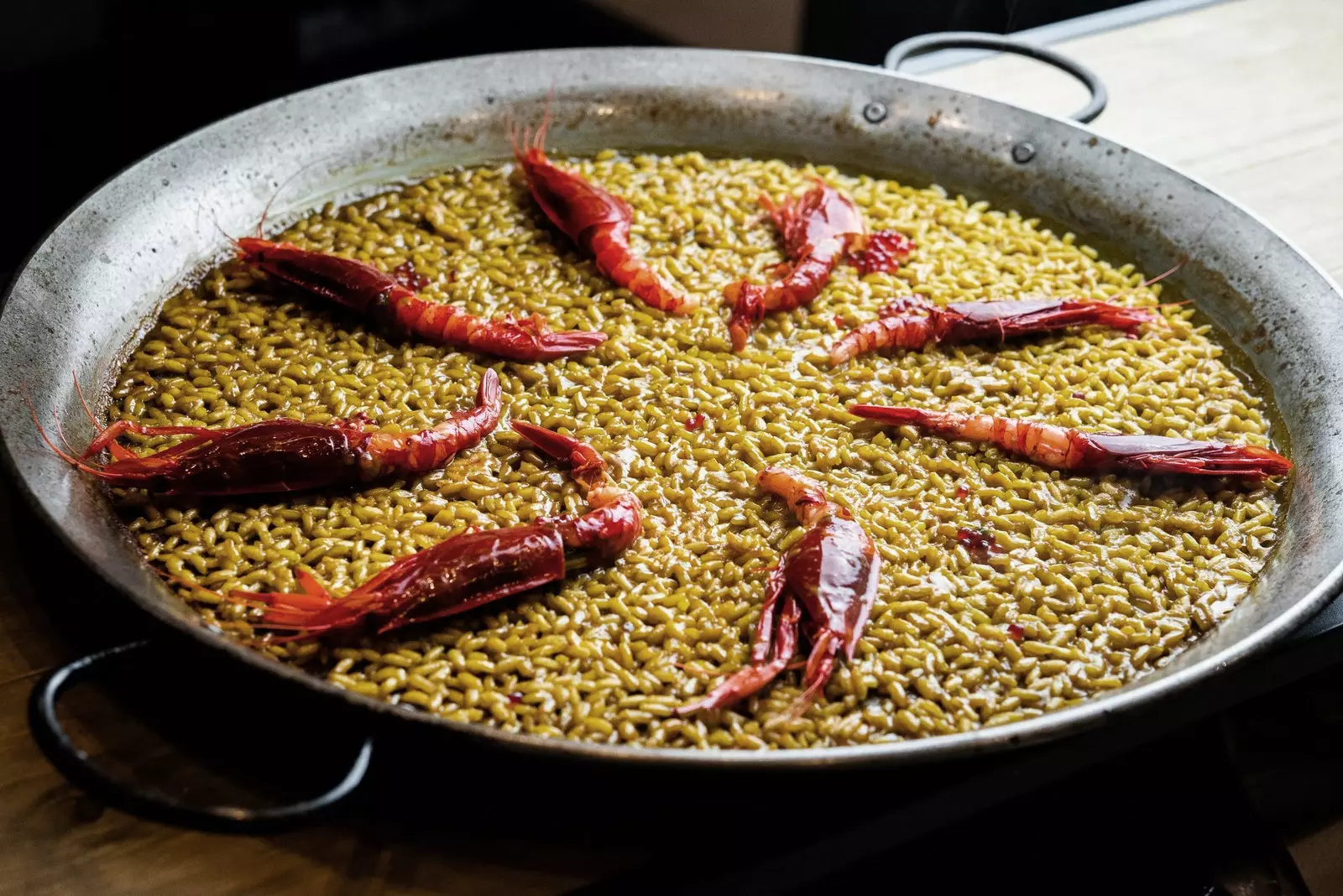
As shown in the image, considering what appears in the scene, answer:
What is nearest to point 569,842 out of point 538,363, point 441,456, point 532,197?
point 441,456

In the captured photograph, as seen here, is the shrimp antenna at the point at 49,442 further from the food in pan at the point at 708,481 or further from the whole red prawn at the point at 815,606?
the whole red prawn at the point at 815,606

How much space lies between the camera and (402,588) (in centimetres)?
235

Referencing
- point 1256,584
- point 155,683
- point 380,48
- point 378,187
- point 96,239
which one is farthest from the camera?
point 380,48

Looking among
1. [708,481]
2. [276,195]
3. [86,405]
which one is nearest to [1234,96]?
[708,481]

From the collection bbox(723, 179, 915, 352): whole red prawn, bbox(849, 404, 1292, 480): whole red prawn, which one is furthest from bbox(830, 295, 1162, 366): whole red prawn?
bbox(849, 404, 1292, 480): whole red prawn


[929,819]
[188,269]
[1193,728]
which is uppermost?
[188,269]

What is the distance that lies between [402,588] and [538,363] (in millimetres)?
989

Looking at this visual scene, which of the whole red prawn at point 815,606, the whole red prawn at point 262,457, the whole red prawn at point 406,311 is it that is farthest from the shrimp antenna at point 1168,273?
the whole red prawn at point 262,457

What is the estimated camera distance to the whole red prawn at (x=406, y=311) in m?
3.15

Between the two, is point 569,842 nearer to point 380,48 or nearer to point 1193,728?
point 1193,728

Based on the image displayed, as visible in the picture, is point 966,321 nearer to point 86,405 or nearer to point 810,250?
point 810,250

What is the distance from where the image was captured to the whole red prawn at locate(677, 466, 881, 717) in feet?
7.46

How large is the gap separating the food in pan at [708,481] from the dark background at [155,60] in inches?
86.3

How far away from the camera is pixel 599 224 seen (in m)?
3.54
